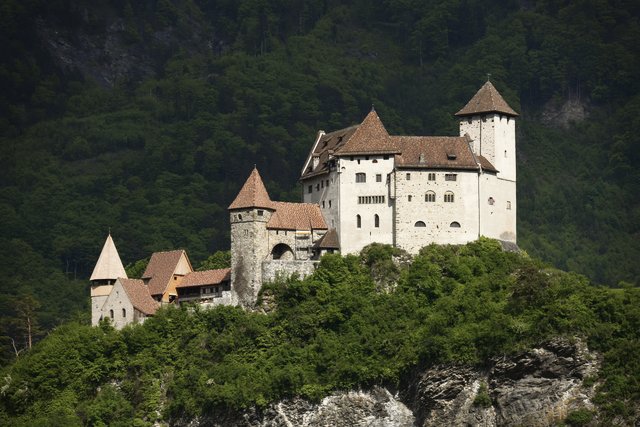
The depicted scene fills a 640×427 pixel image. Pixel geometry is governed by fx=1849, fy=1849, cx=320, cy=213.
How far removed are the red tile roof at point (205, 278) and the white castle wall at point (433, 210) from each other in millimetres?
10201

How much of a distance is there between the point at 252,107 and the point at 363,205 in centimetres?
5756

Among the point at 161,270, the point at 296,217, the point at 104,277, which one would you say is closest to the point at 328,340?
the point at 296,217

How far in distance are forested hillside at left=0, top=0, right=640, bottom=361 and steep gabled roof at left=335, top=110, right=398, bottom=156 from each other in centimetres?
3654

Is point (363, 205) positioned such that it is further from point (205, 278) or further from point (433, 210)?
point (205, 278)

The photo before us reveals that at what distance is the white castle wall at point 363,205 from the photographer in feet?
346

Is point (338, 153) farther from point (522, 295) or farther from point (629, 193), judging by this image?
point (629, 193)

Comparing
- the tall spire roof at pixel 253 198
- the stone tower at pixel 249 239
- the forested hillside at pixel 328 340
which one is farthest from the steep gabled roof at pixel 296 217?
the forested hillside at pixel 328 340

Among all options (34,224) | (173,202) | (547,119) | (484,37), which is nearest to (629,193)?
(547,119)

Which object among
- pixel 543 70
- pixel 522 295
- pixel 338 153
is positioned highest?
pixel 543 70

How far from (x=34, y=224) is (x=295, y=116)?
81.5 feet

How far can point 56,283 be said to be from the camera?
14362cm

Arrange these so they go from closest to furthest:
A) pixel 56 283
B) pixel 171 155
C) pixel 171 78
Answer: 1. pixel 56 283
2. pixel 171 155
3. pixel 171 78

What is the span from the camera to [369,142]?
107 meters

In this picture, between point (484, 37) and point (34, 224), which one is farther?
point (484, 37)
